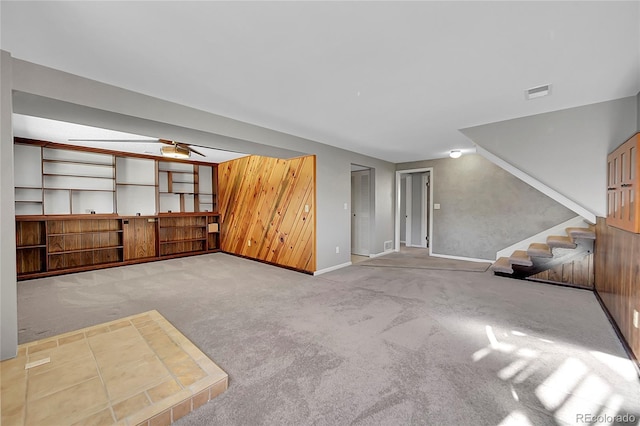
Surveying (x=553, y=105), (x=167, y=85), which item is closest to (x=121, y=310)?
(x=167, y=85)

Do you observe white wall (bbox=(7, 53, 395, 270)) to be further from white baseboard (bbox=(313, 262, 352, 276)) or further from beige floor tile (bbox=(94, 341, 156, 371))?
beige floor tile (bbox=(94, 341, 156, 371))

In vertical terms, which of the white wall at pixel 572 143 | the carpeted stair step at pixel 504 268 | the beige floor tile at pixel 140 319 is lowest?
the beige floor tile at pixel 140 319

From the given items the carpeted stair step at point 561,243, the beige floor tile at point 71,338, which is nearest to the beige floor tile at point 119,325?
the beige floor tile at point 71,338

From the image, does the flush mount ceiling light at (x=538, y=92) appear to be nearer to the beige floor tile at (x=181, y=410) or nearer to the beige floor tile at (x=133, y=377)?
the beige floor tile at (x=181, y=410)

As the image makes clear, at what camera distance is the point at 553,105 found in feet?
9.84

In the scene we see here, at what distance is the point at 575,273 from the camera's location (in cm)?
407

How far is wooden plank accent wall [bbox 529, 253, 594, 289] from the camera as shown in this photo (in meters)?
3.96

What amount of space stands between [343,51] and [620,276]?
11.1ft

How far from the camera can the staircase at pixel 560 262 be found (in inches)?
156

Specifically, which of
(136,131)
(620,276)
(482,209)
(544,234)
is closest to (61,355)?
(136,131)

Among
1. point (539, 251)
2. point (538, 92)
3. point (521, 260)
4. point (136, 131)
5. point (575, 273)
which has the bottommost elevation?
point (575, 273)

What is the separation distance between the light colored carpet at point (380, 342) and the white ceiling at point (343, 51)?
2.37m

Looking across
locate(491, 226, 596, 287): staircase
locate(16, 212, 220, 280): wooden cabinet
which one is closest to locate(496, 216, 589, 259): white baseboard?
locate(491, 226, 596, 287): staircase

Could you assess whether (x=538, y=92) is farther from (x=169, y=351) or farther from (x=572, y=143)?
(x=169, y=351)
